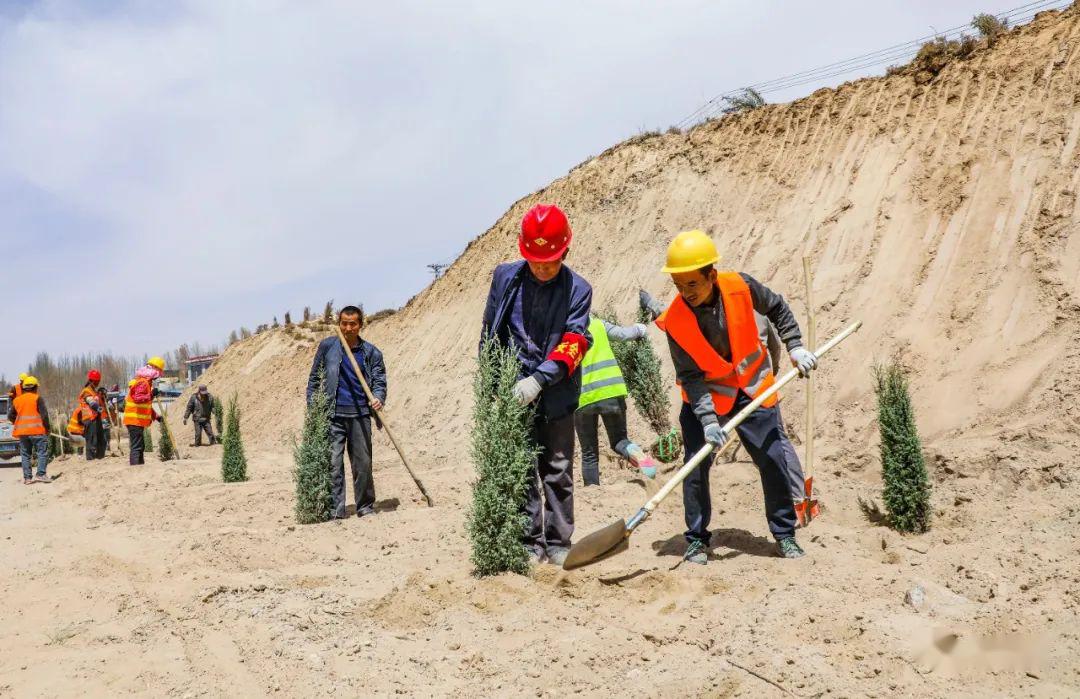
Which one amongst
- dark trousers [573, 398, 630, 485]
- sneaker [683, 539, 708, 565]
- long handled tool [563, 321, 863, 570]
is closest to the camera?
long handled tool [563, 321, 863, 570]

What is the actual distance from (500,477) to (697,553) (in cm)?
132

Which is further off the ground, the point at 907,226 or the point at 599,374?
the point at 907,226

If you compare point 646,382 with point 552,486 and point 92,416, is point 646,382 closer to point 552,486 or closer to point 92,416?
point 552,486

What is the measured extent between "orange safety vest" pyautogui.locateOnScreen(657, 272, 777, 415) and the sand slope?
3.42 feet

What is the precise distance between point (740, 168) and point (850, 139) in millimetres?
2181

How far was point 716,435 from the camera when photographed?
442cm

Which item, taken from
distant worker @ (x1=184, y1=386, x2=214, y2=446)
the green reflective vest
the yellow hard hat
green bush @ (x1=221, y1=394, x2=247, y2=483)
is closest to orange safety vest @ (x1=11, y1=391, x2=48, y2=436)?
green bush @ (x1=221, y1=394, x2=247, y2=483)

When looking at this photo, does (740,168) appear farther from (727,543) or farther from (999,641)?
(999,641)

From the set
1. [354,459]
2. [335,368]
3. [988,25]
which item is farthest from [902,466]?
[988,25]

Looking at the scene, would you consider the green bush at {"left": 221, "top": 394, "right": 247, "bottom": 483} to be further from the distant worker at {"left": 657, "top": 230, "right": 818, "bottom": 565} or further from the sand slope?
the distant worker at {"left": 657, "top": 230, "right": 818, "bottom": 565}

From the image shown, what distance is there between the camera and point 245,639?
12.7 feet

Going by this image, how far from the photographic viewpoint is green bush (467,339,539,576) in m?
4.48

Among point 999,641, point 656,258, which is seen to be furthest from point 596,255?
point 999,641

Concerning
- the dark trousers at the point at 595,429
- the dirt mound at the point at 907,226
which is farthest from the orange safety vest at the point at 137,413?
the dark trousers at the point at 595,429
